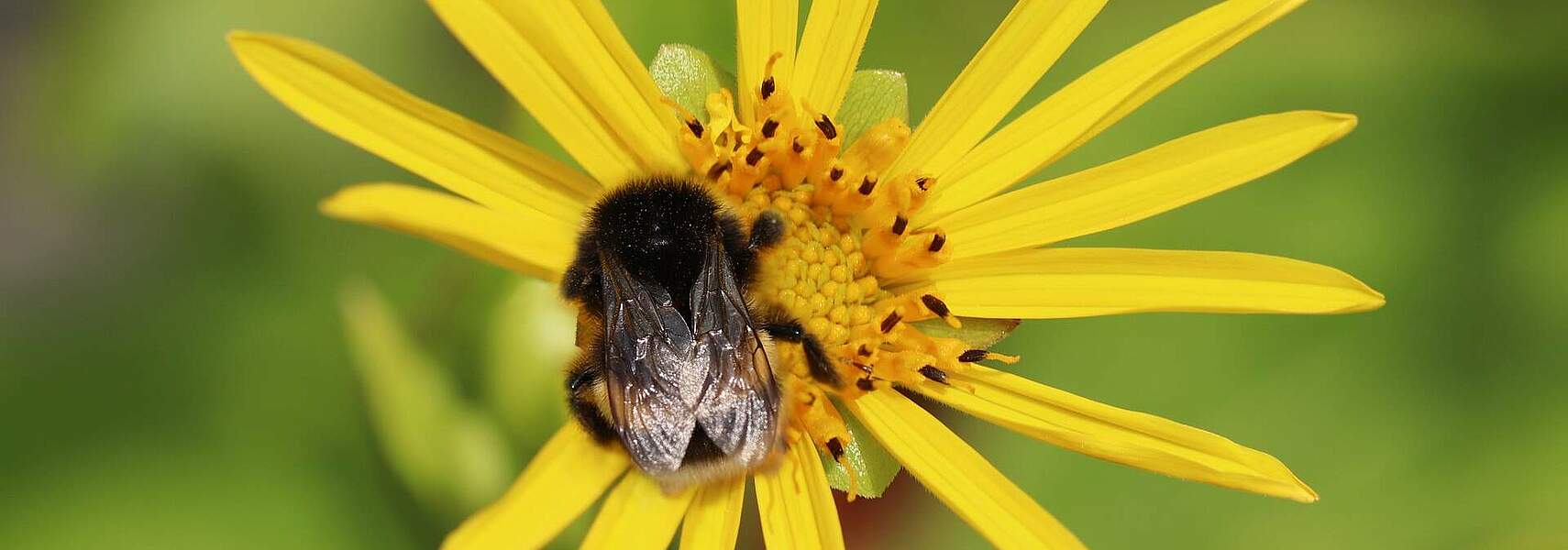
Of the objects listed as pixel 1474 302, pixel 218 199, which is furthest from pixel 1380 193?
pixel 218 199

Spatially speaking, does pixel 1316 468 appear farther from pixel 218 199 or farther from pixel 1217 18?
pixel 218 199

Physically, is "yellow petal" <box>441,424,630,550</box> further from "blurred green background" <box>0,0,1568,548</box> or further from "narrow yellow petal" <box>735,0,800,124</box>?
"blurred green background" <box>0,0,1568,548</box>

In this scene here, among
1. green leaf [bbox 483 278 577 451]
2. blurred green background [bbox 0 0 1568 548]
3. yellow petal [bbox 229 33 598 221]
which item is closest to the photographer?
yellow petal [bbox 229 33 598 221]

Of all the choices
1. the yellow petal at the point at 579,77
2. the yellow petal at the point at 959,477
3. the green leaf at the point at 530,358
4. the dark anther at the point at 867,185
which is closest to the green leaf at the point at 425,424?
the green leaf at the point at 530,358

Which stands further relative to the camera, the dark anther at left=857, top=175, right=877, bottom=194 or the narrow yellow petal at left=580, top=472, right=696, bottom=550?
the dark anther at left=857, top=175, right=877, bottom=194

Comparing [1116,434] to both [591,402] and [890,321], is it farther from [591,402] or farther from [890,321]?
[591,402]

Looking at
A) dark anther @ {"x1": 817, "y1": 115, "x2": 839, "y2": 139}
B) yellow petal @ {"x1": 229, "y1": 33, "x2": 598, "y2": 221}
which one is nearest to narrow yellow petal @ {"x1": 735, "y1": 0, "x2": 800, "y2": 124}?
dark anther @ {"x1": 817, "y1": 115, "x2": 839, "y2": 139}

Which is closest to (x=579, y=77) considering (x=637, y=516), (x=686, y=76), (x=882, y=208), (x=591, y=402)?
(x=686, y=76)
